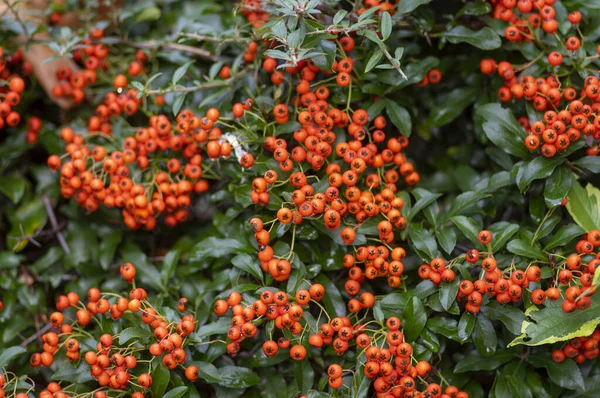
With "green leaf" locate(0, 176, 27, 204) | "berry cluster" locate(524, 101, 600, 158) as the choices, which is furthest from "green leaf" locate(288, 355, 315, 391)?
"green leaf" locate(0, 176, 27, 204)

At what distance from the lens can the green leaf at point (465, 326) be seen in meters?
2.75

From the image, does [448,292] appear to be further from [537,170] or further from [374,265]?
[537,170]

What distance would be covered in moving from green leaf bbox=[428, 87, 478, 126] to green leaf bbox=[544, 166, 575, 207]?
2.29 ft

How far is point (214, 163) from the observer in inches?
131

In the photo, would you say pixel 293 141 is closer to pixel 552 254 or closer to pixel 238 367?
pixel 238 367

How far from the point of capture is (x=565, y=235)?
284 cm

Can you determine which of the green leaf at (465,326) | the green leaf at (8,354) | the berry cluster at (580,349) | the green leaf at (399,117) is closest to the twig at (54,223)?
the green leaf at (8,354)

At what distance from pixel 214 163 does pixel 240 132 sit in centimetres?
30

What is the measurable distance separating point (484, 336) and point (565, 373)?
0.42 metres

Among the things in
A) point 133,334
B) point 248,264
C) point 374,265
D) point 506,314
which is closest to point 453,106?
point 374,265

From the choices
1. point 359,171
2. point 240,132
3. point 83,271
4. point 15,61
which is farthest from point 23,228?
point 359,171

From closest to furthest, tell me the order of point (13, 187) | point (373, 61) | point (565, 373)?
point (373, 61) → point (565, 373) → point (13, 187)

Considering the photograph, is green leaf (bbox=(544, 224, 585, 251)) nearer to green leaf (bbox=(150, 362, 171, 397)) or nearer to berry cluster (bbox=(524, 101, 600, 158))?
berry cluster (bbox=(524, 101, 600, 158))

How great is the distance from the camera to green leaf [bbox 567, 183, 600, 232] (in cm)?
293
